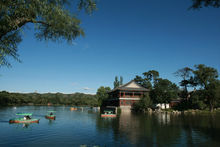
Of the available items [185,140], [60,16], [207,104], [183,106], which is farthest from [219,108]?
[60,16]

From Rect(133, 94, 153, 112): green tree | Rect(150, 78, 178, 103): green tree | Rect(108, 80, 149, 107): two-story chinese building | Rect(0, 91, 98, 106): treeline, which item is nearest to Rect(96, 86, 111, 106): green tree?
Rect(0, 91, 98, 106): treeline

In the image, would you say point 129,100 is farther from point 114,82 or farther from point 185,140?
point 185,140

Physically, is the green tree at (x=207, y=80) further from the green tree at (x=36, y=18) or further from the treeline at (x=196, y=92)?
the green tree at (x=36, y=18)

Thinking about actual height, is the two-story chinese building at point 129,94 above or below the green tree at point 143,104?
above

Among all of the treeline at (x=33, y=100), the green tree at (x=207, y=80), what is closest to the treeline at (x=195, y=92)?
the green tree at (x=207, y=80)

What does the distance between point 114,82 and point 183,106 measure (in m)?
41.2

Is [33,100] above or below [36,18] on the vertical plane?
below

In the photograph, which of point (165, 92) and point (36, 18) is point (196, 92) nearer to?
point (165, 92)

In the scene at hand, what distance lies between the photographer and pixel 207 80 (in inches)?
2211

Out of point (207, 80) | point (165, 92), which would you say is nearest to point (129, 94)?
point (165, 92)

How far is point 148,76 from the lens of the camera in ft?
263

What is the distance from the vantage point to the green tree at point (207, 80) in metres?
54.1

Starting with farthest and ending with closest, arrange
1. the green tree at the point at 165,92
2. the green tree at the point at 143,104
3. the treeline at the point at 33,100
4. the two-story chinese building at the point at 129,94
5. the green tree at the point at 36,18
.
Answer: the treeline at the point at 33,100 < the two-story chinese building at the point at 129,94 < the green tree at the point at 165,92 < the green tree at the point at 143,104 < the green tree at the point at 36,18

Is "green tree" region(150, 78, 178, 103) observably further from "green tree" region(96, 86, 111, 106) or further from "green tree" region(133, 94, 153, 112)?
"green tree" region(96, 86, 111, 106)
